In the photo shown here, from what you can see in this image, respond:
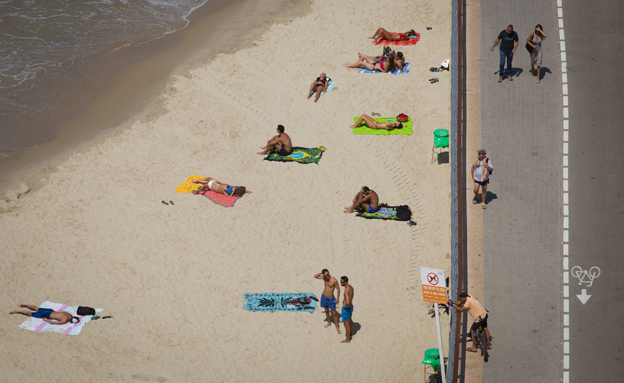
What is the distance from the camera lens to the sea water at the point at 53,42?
84.4ft

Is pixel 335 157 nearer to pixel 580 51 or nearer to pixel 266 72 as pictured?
pixel 266 72

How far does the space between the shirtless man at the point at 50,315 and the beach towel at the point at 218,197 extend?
498 cm

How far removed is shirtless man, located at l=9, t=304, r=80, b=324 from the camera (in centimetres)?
1722

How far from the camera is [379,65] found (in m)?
24.9

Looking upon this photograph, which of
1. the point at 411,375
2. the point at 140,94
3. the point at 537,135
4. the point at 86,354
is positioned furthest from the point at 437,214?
the point at 140,94

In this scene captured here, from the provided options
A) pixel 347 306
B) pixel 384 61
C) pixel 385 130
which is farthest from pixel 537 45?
pixel 347 306

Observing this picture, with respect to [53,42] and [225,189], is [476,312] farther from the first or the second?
[53,42]

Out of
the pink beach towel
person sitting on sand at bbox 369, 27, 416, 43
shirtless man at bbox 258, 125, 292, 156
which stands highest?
person sitting on sand at bbox 369, 27, 416, 43

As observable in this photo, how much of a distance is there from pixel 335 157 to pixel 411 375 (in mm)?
7871

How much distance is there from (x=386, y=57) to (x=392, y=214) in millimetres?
7231

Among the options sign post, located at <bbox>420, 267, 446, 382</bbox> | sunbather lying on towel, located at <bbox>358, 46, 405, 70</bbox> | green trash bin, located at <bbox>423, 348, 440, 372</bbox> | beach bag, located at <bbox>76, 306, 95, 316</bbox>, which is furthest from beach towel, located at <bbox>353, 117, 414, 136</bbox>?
beach bag, located at <bbox>76, 306, 95, 316</bbox>

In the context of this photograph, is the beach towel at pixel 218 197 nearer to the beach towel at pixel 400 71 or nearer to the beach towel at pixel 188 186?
the beach towel at pixel 188 186

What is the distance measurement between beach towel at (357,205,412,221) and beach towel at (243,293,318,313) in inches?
120

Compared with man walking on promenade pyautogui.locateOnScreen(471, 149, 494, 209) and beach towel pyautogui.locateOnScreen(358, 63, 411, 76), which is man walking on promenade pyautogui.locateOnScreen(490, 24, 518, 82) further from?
man walking on promenade pyautogui.locateOnScreen(471, 149, 494, 209)
